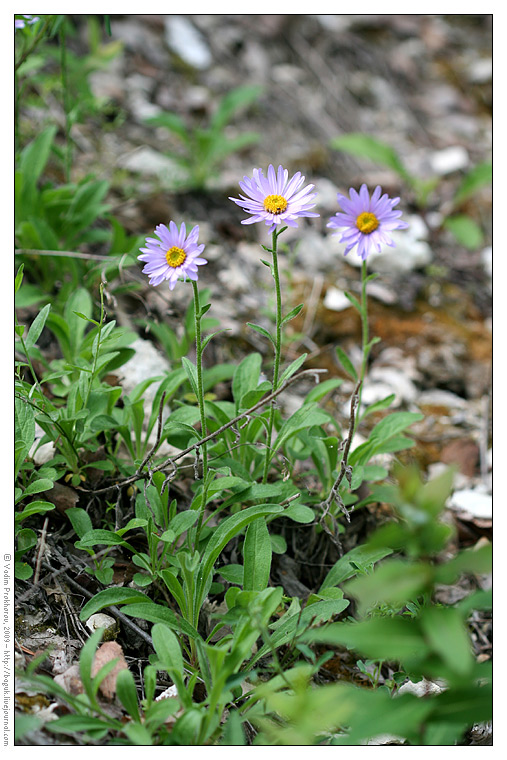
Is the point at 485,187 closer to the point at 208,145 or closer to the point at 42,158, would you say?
the point at 208,145

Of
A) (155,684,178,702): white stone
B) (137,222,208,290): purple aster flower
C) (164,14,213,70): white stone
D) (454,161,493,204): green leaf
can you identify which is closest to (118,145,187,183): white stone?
(164,14,213,70): white stone

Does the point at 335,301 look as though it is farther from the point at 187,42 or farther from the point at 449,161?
the point at 187,42

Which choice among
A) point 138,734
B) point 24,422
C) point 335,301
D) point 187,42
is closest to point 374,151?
point 335,301

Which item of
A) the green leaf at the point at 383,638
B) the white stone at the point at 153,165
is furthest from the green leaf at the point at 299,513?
the white stone at the point at 153,165

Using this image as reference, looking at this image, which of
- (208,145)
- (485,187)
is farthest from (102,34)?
(485,187)

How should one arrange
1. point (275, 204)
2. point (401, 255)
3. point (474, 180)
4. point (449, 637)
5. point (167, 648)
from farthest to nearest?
point (474, 180) < point (401, 255) < point (275, 204) < point (167, 648) < point (449, 637)

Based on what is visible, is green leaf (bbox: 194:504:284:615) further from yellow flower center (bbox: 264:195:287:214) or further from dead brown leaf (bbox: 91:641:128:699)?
yellow flower center (bbox: 264:195:287:214)

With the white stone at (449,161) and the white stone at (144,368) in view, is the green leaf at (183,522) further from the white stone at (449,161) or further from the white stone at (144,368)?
the white stone at (449,161)
